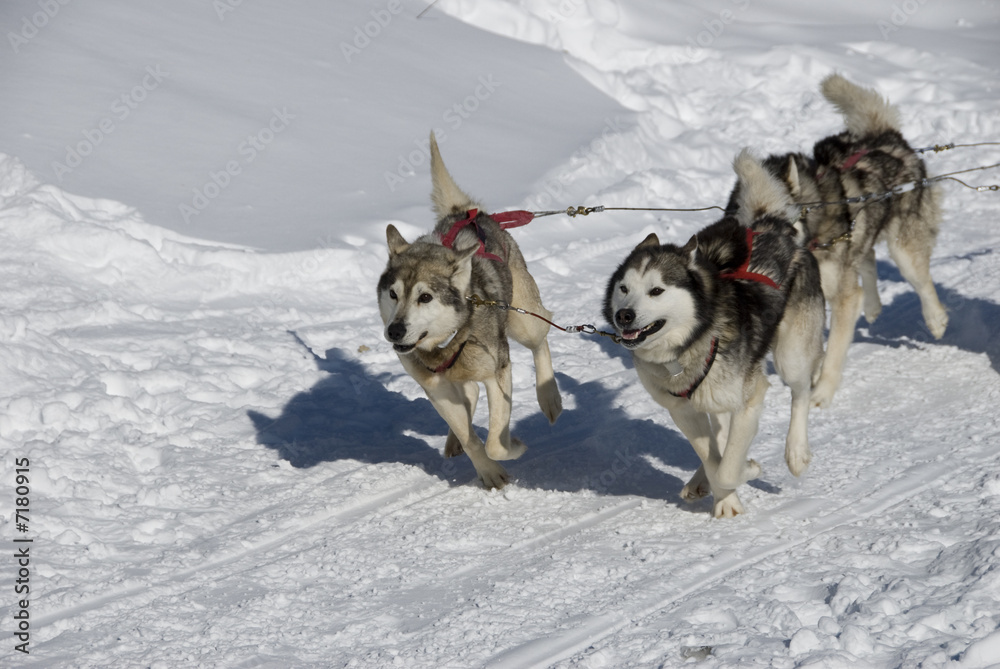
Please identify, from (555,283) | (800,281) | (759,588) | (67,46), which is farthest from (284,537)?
(67,46)

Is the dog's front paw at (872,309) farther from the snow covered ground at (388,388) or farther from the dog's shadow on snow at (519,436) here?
the dog's shadow on snow at (519,436)

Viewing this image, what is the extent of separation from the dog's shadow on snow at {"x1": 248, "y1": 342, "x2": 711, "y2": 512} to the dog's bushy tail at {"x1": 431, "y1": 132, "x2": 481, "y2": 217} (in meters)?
1.21

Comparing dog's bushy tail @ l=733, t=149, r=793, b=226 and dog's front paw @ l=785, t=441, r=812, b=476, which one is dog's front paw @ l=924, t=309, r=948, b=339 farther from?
dog's front paw @ l=785, t=441, r=812, b=476

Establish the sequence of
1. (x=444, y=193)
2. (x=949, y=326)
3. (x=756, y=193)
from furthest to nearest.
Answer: (x=949, y=326) → (x=444, y=193) → (x=756, y=193)

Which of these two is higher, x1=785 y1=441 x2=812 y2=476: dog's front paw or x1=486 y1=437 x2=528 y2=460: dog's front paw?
x1=785 y1=441 x2=812 y2=476: dog's front paw

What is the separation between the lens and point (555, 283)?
7125mm

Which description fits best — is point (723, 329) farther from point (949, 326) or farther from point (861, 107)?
point (949, 326)

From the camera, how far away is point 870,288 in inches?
247

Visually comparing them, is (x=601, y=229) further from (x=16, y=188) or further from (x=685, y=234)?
(x=16, y=188)

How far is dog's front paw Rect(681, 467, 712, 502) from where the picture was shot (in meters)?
4.28

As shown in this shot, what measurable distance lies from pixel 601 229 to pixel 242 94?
4.10 metres

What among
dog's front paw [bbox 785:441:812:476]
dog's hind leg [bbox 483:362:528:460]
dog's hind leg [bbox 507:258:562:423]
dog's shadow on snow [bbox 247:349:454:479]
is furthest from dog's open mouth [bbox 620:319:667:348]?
dog's shadow on snow [bbox 247:349:454:479]

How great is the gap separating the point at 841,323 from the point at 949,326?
4.05 feet

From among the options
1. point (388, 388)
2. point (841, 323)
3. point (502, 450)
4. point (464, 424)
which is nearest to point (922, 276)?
point (841, 323)
